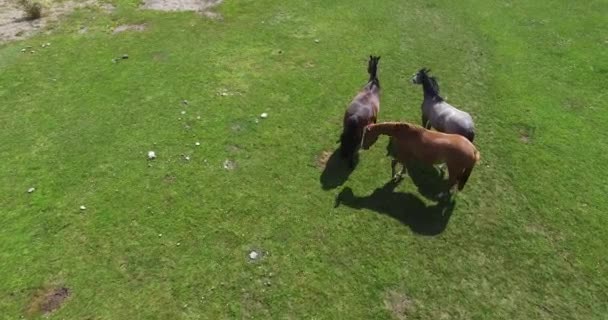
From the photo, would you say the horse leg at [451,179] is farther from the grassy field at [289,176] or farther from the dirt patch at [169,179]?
the dirt patch at [169,179]

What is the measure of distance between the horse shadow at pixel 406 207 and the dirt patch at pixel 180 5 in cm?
1004

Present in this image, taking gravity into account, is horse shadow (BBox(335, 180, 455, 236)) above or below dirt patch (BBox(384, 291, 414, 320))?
above

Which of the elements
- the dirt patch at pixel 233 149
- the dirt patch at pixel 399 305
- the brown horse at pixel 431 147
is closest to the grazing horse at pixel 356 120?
the brown horse at pixel 431 147

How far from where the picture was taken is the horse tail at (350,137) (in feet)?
35.3

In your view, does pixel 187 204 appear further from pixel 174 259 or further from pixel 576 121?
pixel 576 121

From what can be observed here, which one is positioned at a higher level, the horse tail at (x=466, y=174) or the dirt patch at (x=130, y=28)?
the dirt patch at (x=130, y=28)

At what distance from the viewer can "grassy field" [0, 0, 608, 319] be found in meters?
8.74

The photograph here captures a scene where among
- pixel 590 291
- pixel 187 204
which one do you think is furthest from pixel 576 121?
pixel 187 204

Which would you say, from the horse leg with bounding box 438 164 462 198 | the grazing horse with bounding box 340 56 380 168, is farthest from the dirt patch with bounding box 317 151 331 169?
the horse leg with bounding box 438 164 462 198

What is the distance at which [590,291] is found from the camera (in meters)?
8.77

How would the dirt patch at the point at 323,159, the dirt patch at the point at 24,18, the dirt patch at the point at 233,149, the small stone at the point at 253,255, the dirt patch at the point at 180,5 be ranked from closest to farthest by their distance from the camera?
the small stone at the point at 253,255 < the dirt patch at the point at 323,159 < the dirt patch at the point at 233,149 < the dirt patch at the point at 24,18 < the dirt patch at the point at 180,5

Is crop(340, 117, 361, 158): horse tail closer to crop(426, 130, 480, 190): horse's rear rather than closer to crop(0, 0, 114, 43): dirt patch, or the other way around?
crop(426, 130, 480, 190): horse's rear

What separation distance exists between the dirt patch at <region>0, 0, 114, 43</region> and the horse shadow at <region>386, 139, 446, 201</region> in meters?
12.3

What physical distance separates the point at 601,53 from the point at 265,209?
1197 cm
